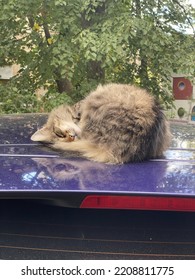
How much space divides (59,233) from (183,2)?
5.42m

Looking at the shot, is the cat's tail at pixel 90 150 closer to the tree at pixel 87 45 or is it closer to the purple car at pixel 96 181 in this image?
the purple car at pixel 96 181

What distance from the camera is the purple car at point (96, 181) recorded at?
1.14 metres

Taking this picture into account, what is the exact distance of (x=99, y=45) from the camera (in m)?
4.49

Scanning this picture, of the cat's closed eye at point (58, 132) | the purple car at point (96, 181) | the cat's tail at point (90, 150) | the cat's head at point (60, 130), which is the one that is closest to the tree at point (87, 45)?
the cat's head at point (60, 130)

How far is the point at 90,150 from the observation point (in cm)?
148

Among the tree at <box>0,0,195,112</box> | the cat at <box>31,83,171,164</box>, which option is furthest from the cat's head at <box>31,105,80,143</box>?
the tree at <box>0,0,195,112</box>

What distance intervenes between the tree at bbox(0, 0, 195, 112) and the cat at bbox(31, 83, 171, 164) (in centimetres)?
298

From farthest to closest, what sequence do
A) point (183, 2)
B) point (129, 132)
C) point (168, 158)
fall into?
point (183, 2) → point (168, 158) → point (129, 132)

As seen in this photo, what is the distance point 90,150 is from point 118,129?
0.14 m

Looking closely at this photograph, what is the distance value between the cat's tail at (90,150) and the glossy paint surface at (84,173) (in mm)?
32

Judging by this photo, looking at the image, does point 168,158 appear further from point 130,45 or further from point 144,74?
point 144,74

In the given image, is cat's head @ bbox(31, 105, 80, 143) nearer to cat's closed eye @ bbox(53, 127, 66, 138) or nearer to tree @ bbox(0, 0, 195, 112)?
cat's closed eye @ bbox(53, 127, 66, 138)
